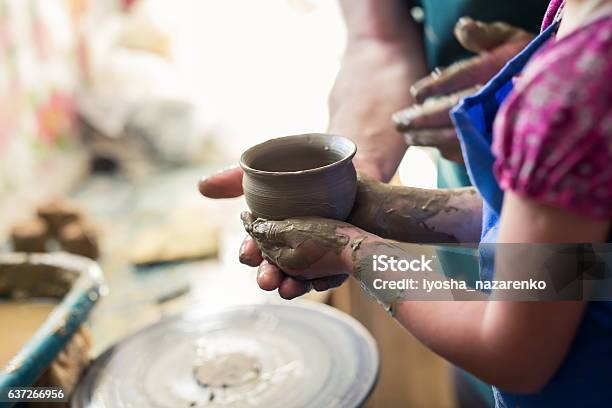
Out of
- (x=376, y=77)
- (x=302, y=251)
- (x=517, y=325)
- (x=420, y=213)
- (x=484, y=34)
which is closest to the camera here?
(x=517, y=325)

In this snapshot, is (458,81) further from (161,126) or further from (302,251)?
(161,126)

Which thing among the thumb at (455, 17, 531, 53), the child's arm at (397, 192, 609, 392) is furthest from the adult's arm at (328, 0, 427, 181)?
the child's arm at (397, 192, 609, 392)

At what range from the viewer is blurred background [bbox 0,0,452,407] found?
7.14 ft

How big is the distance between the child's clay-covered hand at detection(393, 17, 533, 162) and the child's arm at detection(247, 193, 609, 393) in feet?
1.69

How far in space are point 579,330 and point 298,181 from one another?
1.42 ft

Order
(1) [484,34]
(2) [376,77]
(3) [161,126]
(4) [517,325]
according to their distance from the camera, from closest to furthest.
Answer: (4) [517,325]
(1) [484,34]
(2) [376,77]
(3) [161,126]

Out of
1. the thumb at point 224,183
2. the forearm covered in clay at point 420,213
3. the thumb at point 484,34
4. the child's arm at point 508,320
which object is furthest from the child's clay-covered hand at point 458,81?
the child's arm at point 508,320

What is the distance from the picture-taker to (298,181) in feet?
3.33

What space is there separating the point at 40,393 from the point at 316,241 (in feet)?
2.47

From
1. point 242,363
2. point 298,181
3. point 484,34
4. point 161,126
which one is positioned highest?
point 484,34

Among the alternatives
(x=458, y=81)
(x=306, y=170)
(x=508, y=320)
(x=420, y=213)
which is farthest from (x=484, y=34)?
(x=508, y=320)

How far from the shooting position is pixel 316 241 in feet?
3.26

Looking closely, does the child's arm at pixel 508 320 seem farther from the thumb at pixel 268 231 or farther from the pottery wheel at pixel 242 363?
the pottery wheel at pixel 242 363

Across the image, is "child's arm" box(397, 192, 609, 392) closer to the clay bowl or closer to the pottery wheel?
the clay bowl
